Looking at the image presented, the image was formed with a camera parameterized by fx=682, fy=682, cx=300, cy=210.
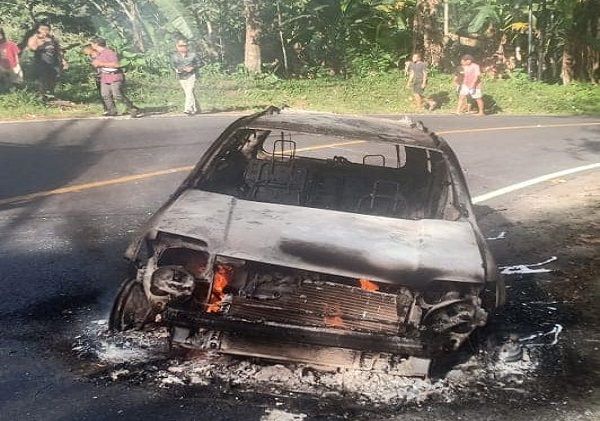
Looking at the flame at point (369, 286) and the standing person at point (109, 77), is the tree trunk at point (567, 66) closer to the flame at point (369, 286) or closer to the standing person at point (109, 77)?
the standing person at point (109, 77)

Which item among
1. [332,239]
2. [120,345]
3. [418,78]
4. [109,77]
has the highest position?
[332,239]

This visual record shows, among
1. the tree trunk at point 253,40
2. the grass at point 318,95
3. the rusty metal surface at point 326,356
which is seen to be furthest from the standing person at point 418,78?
the rusty metal surface at point 326,356

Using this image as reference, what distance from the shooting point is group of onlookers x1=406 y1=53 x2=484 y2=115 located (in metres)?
20.3

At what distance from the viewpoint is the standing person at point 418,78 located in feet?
70.4

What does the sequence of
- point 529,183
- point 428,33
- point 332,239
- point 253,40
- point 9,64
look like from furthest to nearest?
point 428,33 < point 253,40 < point 9,64 < point 529,183 < point 332,239

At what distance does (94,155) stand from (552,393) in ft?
28.7

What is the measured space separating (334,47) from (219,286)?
23.5 m

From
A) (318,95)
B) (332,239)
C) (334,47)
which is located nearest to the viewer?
(332,239)

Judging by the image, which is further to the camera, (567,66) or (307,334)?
(567,66)

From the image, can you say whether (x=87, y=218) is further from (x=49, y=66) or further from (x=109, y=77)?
(x=49, y=66)

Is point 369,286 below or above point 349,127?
below

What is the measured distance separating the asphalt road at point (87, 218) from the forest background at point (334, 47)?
5467 mm

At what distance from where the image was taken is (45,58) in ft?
53.7

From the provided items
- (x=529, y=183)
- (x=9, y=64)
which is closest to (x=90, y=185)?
(x=529, y=183)
